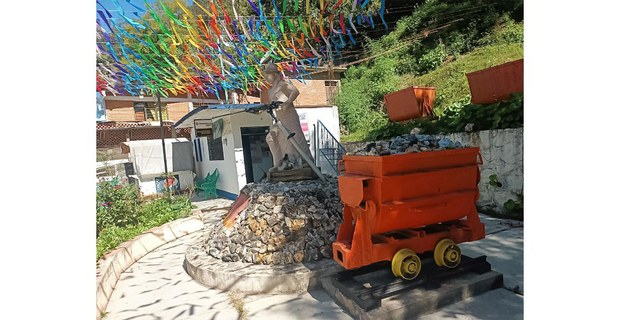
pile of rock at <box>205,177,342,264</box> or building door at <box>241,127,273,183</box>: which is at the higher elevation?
building door at <box>241,127,273,183</box>

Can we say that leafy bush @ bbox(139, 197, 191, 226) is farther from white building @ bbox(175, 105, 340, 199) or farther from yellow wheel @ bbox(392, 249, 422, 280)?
yellow wheel @ bbox(392, 249, 422, 280)

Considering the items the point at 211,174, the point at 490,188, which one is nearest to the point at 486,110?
A: the point at 490,188

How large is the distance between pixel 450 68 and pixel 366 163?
46.5 feet

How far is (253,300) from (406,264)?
161 cm

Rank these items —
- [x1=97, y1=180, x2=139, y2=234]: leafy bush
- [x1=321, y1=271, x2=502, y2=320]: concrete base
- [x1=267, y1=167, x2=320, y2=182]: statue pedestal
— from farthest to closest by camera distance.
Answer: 1. [x1=97, y1=180, x2=139, y2=234]: leafy bush
2. [x1=267, y1=167, x2=320, y2=182]: statue pedestal
3. [x1=321, y1=271, x2=502, y2=320]: concrete base

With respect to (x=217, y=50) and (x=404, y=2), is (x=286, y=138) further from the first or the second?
(x=404, y=2)

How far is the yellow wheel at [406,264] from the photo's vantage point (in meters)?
2.84

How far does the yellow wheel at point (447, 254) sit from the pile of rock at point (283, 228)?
4.02ft

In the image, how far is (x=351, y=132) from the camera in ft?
51.6

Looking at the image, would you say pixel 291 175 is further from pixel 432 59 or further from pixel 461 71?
pixel 432 59

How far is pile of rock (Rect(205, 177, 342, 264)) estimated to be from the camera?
3.68 meters

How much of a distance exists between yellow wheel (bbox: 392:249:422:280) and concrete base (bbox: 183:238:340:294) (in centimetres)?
82

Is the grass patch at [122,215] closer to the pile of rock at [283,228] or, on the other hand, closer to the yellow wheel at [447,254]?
the pile of rock at [283,228]

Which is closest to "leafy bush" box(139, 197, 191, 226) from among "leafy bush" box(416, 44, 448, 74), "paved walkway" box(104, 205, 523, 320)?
"paved walkway" box(104, 205, 523, 320)
